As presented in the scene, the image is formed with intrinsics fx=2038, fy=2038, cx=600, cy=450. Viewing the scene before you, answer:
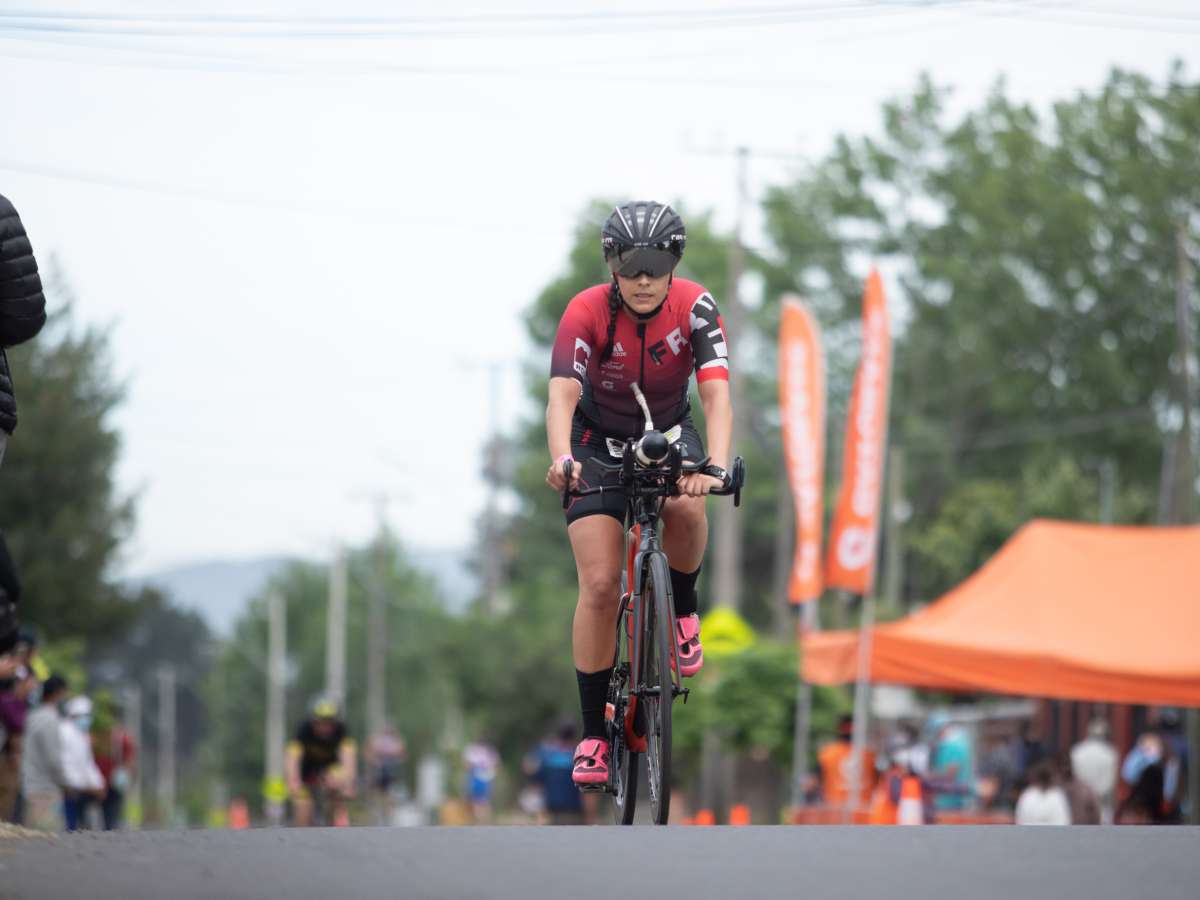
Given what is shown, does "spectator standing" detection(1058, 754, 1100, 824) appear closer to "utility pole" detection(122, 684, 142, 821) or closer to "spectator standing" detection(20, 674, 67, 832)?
"spectator standing" detection(20, 674, 67, 832)

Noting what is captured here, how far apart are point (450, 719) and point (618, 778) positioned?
92778 millimetres

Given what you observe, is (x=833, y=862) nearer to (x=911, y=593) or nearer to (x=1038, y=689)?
(x=1038, y=689)

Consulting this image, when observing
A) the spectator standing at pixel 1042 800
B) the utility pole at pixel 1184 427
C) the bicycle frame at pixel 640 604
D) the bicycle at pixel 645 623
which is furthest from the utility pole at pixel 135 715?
the bicycle frame at pixel 640 604

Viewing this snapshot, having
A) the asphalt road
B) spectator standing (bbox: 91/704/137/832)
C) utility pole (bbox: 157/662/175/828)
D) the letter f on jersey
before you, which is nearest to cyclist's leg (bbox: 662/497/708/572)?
the letter f on jersey

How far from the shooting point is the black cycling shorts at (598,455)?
7.75 metres

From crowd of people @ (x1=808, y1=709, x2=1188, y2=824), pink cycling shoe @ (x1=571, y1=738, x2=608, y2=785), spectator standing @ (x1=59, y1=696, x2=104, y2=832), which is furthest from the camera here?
crowd of people @ (x1=808, y1=709, x2=1188, y2=824)

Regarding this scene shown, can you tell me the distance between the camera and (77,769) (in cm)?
1519

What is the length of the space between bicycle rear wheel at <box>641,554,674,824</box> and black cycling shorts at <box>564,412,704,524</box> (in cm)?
31

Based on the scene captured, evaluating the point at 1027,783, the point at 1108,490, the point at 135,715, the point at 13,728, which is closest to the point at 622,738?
the point at 13,728

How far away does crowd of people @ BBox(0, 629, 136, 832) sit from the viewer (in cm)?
1402

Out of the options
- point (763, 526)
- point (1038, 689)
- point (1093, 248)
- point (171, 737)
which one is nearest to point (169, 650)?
point (171, 737)

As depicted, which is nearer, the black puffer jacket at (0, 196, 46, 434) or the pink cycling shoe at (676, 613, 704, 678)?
the black puffer jacket at (0, 196, 46, 434)

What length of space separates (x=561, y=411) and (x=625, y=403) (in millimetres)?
458

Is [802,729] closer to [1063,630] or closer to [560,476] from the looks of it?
[1063,630]
